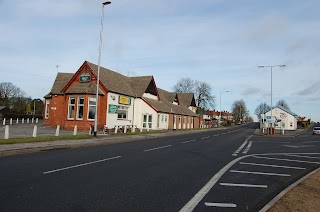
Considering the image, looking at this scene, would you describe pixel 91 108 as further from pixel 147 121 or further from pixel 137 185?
pixel 137 185

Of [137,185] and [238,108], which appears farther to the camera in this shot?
[238,108]

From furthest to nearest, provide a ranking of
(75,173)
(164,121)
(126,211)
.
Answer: (164,121) → (75,173) → (126,211)

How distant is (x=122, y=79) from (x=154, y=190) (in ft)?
112

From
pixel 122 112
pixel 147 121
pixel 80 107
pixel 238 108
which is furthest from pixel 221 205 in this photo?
pixel 238 108

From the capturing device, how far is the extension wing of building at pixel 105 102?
3203 cm

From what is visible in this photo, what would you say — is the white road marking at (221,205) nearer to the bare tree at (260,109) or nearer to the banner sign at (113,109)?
the banner sign at (113,109)

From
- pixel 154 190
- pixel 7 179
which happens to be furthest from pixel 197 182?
pixel 7 179

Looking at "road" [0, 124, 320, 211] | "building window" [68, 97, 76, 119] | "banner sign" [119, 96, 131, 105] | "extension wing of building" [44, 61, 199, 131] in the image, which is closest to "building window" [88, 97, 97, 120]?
"extension wing of building" [44, 61, 199, 131]

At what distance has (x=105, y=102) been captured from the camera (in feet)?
106

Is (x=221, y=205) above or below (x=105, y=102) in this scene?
below

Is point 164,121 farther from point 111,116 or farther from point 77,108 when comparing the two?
point 77,108

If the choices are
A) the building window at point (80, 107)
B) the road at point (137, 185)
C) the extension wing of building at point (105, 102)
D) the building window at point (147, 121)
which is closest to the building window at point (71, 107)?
the extension wing of building at point (105, 102)

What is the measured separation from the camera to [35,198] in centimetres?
597

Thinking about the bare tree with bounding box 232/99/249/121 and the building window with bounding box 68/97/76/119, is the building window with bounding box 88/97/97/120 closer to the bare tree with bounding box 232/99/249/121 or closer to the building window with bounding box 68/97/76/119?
the building window with bounding box 68/97/76/119
